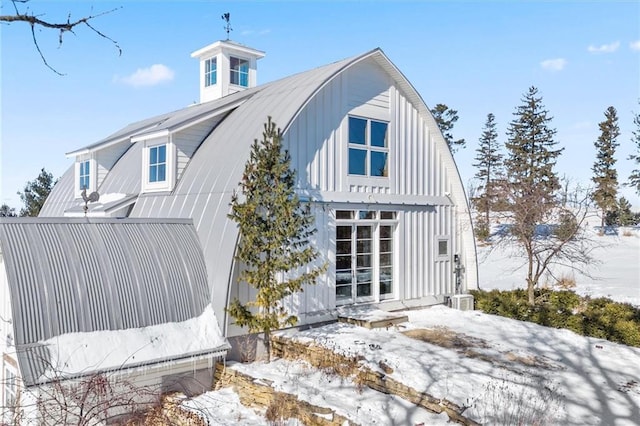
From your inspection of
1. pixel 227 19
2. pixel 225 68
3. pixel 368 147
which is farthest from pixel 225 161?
pixel 227 19

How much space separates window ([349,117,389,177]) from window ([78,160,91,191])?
9.09m

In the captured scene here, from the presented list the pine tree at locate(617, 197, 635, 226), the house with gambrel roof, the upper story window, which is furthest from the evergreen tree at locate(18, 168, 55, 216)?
the pine tree at locate(617, 197, 635, 226)

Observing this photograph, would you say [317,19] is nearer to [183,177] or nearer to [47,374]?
[183,177]

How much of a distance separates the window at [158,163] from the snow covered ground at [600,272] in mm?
11313

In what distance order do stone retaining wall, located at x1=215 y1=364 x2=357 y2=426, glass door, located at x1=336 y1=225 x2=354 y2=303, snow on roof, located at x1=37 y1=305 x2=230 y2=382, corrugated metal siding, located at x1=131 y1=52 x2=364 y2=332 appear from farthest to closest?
glass door, located at x1=336 y1=225 x2=354 y2=303, corrugated metal siding, located at x1=131 y1=52 x2=364 y2=332, snow on roof, located at x1=37 y1=305 x2=230 y2=382, stone retaining wall, located at x1=215 y1=364 x2=357 y2=426

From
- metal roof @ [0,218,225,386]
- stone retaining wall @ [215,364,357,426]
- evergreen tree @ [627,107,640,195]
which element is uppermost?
evergreen tree @ [627,107,640,195]

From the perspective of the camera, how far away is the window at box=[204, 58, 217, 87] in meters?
16.4

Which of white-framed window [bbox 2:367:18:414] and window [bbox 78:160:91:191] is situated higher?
window [bbox 78:160:91:191]

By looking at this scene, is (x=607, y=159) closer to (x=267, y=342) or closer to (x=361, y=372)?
(x=267, y=342)

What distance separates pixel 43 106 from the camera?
27.1 feet

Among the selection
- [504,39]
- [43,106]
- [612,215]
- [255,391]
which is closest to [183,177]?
[43,106]

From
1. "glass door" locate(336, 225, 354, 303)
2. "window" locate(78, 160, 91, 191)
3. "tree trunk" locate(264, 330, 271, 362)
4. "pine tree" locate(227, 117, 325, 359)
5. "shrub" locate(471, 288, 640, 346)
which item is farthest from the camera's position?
"window" locate(78, 160, 91, 191)

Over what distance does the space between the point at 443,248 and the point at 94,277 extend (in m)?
8.74

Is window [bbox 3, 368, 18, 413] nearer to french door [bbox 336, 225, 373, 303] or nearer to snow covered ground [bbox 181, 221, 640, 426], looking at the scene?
snow covered ground [bbox 181, 221, 640, 426]
